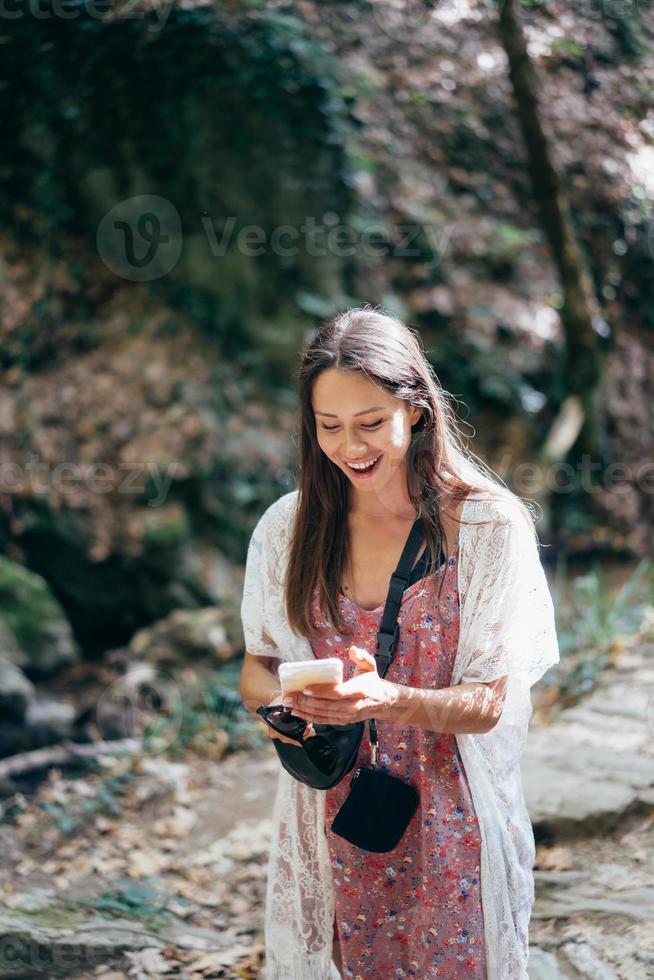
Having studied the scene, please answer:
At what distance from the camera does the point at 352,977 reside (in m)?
2.03

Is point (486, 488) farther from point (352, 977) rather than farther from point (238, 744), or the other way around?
point (238, 744)

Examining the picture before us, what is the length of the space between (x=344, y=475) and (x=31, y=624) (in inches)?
132

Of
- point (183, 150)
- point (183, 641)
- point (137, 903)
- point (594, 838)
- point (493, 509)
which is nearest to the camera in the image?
point (493, 509)

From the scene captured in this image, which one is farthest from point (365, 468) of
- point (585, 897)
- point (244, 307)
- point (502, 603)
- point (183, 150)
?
point (183, 150)

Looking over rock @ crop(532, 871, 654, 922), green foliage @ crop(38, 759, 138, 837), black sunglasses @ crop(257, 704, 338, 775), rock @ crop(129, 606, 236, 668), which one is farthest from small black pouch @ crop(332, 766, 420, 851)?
rock @ crop(129, 606, 236, 668)

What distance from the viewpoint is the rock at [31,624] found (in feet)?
15.9

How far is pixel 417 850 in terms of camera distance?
76.4 inches

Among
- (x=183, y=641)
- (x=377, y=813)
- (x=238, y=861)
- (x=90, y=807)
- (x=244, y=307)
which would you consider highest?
(x=377, y=813)

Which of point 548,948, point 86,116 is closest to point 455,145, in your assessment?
point 86,116

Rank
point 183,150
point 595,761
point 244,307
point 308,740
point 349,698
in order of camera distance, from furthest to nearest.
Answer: point 244,307, point 183,150, point 595,761, point 308,740, point 349,698

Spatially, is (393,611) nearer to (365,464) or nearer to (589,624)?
(365,464)

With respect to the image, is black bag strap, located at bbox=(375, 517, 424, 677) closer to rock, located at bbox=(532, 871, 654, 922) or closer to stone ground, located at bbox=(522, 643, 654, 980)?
stone ground, located at bbox=(522, 643, 654, 980)

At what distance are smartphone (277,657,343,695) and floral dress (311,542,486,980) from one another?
11.6 inches

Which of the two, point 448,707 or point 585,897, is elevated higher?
point 448,707
